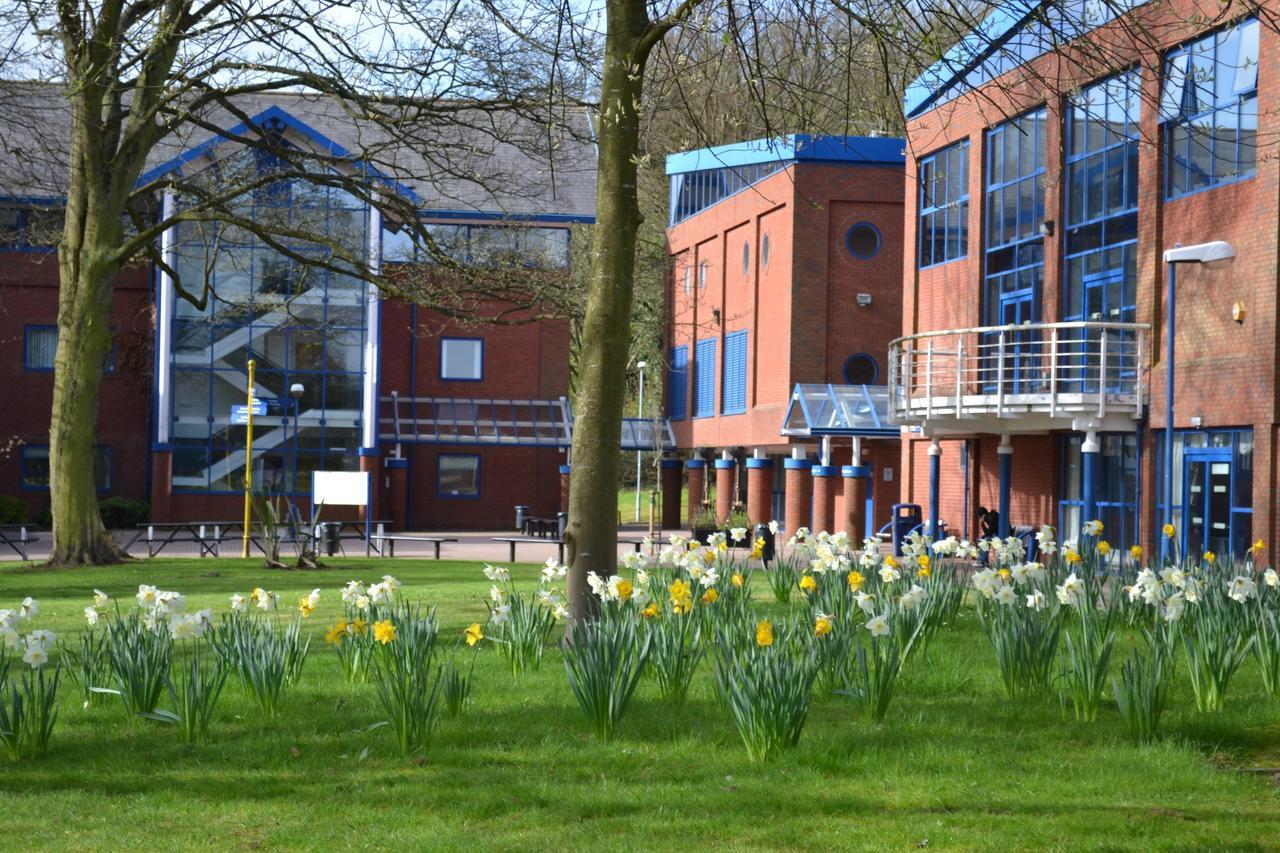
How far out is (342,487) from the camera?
99.4 ft

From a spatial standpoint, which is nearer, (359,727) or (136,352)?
(359,727)

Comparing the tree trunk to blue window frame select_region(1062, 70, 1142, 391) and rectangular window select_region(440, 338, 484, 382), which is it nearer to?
blue window frame select_region(1062, 70, 1142, 391)

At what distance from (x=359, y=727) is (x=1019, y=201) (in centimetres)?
2274

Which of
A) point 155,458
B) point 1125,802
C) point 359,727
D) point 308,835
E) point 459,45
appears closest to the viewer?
point 308,835

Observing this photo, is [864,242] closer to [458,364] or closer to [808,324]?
[808,324]

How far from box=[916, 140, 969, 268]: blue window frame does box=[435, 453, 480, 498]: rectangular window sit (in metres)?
16.9

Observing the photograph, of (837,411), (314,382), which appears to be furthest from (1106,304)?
(314,382)

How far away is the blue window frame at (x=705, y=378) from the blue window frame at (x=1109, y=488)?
1903 centimetres

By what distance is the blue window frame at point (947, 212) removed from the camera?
100 ft

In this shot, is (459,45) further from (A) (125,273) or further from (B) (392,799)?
(A) (125,273)

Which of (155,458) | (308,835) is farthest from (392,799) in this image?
(155,458)

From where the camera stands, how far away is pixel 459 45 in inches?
575

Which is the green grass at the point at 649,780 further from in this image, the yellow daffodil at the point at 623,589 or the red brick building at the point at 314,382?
the red brick building at the point at 314,382

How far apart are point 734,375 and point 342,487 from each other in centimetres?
1619
